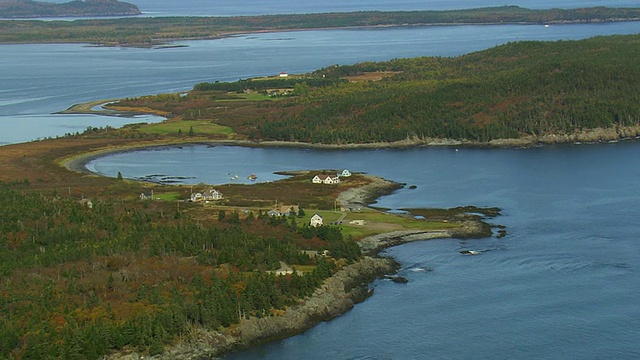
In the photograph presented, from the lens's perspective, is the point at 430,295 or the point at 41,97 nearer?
the point at 430,295

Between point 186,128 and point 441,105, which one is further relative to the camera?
point 186,128

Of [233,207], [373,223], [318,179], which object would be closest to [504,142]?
[318,179]

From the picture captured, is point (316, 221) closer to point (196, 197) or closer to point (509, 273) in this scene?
point (196, 197)

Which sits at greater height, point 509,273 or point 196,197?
point 196,197

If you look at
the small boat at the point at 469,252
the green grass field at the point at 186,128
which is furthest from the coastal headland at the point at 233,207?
the green grass field at the point at 186,128

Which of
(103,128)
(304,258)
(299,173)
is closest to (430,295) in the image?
(304,258)

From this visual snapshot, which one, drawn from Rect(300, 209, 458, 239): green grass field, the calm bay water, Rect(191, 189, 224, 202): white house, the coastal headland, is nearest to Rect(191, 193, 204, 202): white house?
Rect(191, 189, 224, 202): white house

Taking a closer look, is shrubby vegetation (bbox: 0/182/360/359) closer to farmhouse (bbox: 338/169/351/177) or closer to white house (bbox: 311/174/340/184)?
white house (bbox: 311/174/340/184)

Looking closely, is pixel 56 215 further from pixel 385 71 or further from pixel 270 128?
pixel 385 71
